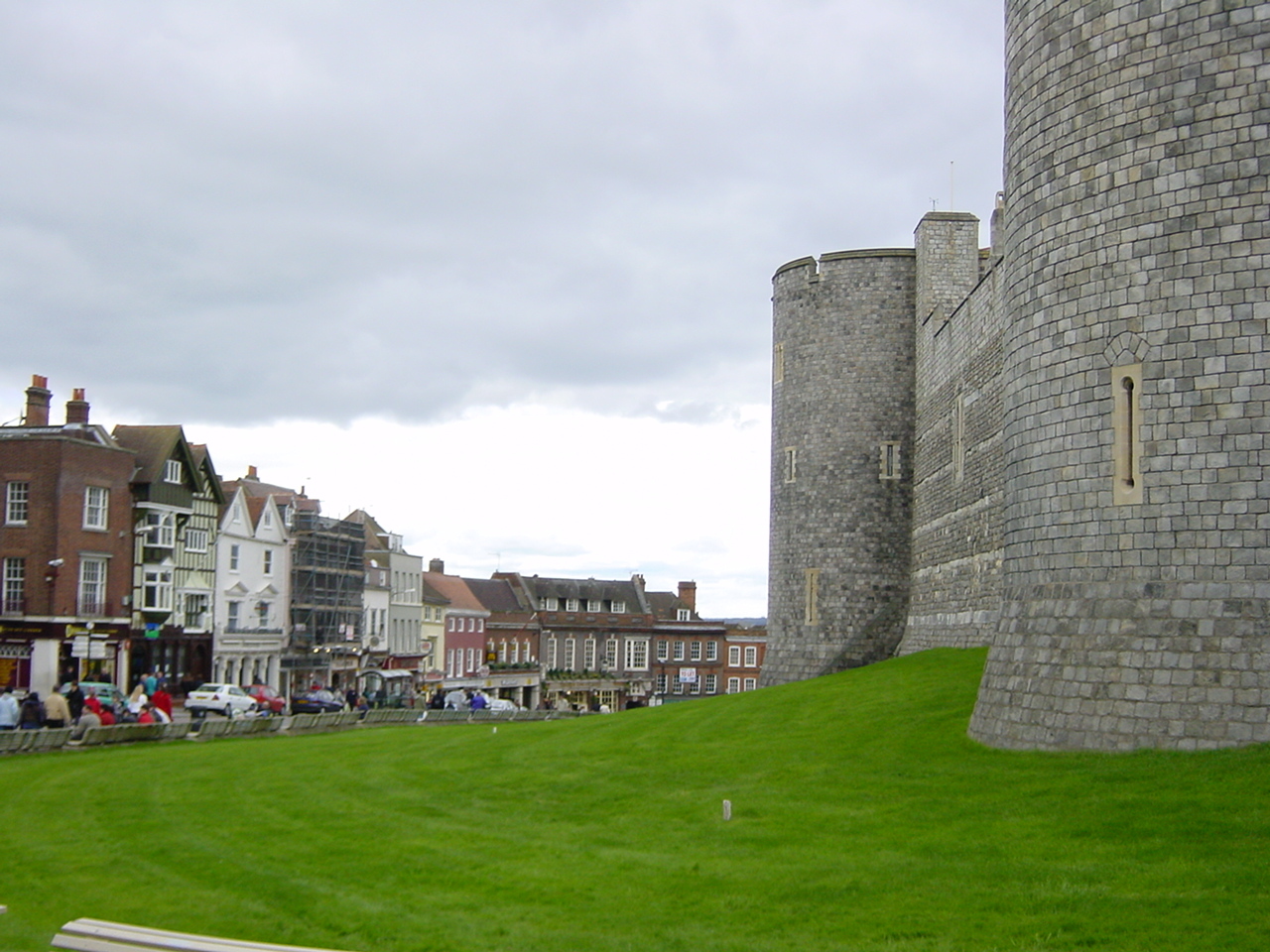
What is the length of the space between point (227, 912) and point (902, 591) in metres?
26.6

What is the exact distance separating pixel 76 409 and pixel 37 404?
1.20 m

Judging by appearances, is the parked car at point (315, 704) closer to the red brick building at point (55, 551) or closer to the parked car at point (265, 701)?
the parked car at point (265, 701)

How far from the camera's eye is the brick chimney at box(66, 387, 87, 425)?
139 ft

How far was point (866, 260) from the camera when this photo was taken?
119ft

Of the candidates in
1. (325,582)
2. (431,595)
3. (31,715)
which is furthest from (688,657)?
(31,715)

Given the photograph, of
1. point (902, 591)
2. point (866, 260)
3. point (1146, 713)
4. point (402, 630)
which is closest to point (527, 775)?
point (1146, 713)

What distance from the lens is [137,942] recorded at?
8578 mm

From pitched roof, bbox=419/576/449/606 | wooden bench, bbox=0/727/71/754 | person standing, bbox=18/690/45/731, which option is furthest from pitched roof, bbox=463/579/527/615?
wooden bench, bbox=0/727/71/754

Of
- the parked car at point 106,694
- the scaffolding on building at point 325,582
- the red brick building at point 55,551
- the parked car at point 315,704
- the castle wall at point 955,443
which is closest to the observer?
the castle wall at point 955,443

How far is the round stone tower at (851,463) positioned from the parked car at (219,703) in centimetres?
1513

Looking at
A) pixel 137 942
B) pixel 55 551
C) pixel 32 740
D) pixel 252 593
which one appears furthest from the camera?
pixel 252 593

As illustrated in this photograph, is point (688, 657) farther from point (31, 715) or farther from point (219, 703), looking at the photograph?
point (31, 715)

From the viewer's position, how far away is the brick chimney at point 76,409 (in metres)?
42.4

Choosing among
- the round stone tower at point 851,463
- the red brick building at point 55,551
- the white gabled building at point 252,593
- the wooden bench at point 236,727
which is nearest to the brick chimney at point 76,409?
the red brick building at point 55,551
